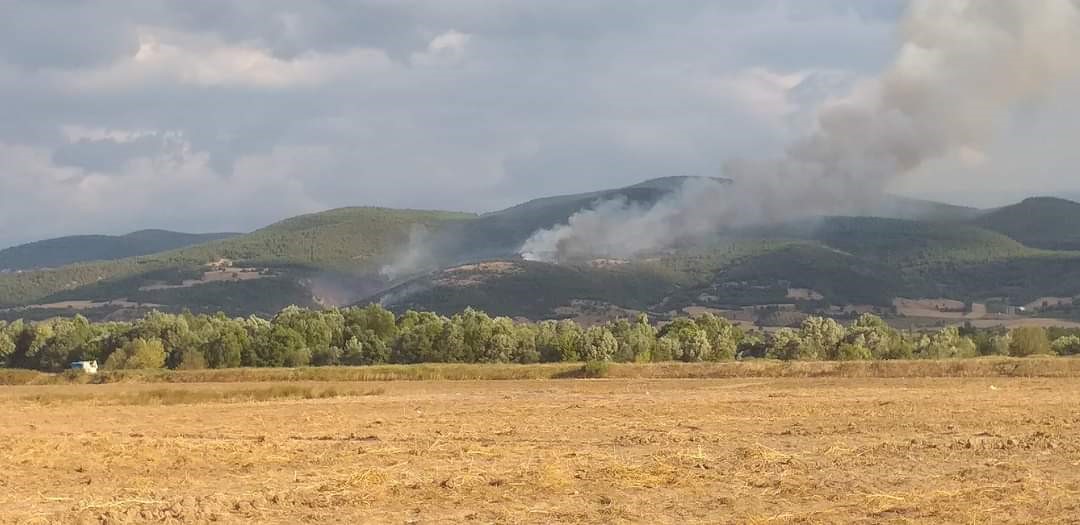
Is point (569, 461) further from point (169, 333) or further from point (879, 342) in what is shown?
point (169, 333)

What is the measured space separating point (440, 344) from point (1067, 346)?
2298 inches

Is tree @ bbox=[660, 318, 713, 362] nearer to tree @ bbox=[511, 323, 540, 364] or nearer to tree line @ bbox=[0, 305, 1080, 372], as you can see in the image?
tree line @ bbox=[0, 305, 1080, 372]

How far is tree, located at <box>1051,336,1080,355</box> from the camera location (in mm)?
106750

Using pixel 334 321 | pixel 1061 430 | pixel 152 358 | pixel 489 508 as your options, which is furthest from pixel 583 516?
pixel 334 321

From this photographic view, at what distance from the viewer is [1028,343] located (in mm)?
107875

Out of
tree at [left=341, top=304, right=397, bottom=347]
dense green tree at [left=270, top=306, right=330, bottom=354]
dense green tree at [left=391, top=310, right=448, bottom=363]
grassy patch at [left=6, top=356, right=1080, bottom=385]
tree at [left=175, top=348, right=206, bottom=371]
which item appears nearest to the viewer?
grassy patch at [left=6, top=356, right=1080, bottom=385]

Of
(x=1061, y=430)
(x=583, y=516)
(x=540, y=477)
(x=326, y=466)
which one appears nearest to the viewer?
(x=583, y=516)

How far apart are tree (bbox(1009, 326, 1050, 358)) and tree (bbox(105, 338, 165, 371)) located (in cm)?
7638

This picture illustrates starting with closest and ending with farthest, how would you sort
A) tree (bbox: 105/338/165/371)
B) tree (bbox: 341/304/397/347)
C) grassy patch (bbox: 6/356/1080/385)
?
grassy patch (bbox: 6/356/1080/385)
tree (bbox: 105/338/165/371)
tree (bbox: 341/304/397/347)

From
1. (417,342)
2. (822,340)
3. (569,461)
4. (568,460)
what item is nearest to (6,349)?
(417,342)

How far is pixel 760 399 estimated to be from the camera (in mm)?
50344

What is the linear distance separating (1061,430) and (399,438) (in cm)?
1955

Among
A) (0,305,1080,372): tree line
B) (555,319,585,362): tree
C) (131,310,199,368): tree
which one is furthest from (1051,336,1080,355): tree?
(131,310,199,368): tree

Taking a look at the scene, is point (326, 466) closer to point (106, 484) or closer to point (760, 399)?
point (106, 484)
